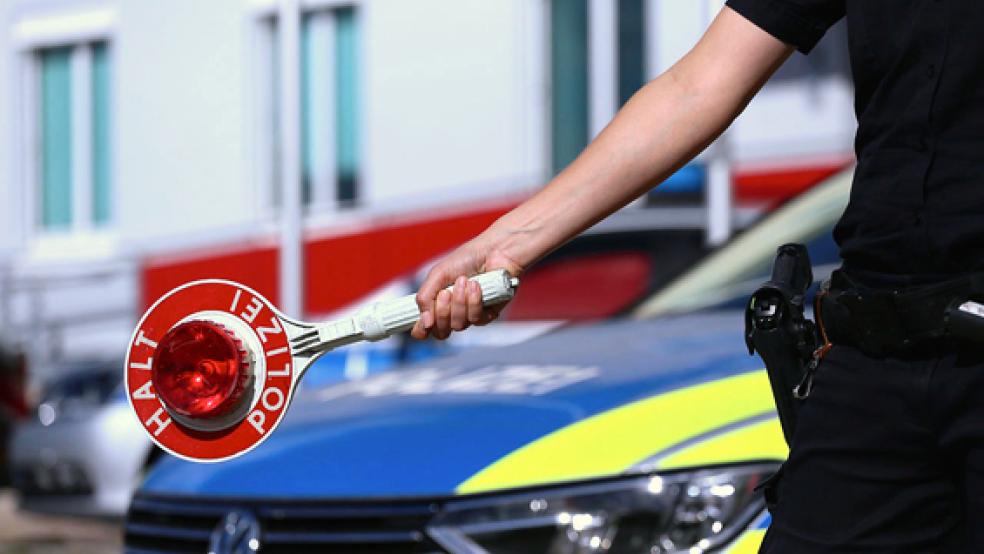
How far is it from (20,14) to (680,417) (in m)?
10.6

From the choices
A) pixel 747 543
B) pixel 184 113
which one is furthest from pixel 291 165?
pixel 747 543

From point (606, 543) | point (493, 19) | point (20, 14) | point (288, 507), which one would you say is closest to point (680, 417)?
point (606, 543)

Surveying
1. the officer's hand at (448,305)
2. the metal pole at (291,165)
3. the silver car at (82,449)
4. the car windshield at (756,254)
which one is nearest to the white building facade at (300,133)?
the metal pole at (291,165)

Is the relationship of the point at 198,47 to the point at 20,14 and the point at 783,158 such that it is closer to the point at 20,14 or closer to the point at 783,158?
the point at 20,14

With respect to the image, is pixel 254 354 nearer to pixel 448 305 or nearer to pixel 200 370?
pixel 200 370

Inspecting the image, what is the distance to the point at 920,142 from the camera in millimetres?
1980

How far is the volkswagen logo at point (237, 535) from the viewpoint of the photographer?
9.81 ft

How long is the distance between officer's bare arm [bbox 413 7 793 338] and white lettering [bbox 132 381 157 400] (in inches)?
13.8

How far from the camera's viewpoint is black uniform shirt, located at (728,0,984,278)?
1950 millimetres

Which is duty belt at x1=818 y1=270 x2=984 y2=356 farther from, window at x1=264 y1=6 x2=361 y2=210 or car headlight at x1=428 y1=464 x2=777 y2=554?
window at x1=264 y1=6 x2=361 y2=210

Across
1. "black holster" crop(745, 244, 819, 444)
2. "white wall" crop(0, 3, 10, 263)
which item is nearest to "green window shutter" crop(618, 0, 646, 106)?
"black holster" crop(745, 244, 819, 444)

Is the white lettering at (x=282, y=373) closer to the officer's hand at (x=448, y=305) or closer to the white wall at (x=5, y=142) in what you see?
the officer's hand at (x=448, y=305)

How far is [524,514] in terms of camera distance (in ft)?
9.09

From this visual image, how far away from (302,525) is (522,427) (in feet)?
1.23
